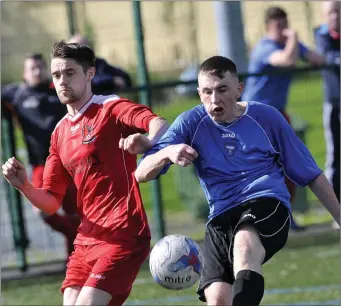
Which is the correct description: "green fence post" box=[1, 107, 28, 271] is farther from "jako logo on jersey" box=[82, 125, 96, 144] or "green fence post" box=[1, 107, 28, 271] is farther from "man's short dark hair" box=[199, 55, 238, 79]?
"man's short dark hair" box=[199, 55, 238, 79]

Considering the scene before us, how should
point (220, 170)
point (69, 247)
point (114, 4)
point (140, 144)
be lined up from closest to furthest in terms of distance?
1. point (140, 144)
2. point (220, 170)
3. point (69, 247)
4. point (114, 4)

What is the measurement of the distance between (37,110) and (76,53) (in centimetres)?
403

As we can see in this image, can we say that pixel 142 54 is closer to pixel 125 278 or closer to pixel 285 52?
pixel 285 52

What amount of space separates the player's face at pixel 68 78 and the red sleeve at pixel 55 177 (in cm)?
41

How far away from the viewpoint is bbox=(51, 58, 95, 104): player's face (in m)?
6.16

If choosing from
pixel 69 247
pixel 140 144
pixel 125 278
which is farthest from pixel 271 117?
pixel 69 247

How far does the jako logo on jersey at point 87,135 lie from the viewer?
6.22m

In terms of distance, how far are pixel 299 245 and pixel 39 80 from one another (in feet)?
10.2

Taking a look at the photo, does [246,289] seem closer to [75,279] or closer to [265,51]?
[75,279]

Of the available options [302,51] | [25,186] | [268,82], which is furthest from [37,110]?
[25,186]

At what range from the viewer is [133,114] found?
A: 604 cm

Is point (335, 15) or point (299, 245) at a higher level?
point (335, 15)

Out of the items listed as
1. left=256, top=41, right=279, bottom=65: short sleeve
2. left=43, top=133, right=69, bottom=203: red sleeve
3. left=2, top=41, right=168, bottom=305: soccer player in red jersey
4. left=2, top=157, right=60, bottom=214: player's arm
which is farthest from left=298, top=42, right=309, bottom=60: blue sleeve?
left=2, top=157, right=60, bottom=214: player's arm

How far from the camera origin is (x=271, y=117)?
6023 mm
